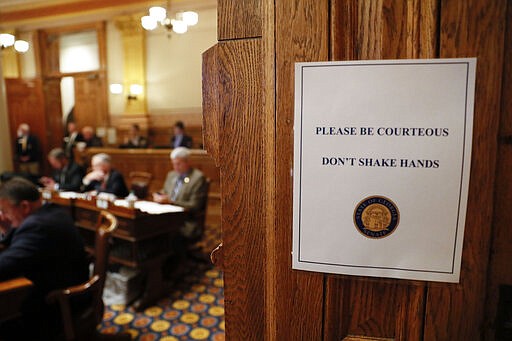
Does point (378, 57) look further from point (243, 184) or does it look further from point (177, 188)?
point (177, 188)

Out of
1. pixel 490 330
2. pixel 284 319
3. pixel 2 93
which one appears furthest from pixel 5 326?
pixel 2 93

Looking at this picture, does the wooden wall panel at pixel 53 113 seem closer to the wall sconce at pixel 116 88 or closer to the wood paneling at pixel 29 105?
the wood paneling at pixel 29 105

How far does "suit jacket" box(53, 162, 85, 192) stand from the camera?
16.6 ft

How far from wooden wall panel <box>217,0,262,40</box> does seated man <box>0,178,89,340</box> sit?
1.87m

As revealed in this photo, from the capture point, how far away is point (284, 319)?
0.69 meters

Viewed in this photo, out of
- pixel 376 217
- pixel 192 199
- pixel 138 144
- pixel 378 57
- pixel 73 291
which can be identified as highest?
pixel 378 57

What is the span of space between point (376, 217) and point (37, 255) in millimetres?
1999

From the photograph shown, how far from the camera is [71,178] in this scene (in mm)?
5227

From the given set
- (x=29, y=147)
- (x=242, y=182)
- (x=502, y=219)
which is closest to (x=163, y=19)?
(x=29, y=147)

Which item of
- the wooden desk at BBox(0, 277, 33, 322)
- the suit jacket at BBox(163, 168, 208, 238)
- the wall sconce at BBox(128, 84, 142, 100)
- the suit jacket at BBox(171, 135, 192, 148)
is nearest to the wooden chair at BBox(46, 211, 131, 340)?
the wooden desk at BBox(0, 277, 33, 322)

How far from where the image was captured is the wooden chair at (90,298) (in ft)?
6.68

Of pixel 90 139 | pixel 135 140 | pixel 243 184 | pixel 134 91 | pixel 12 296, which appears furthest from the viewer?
pixel 90 139

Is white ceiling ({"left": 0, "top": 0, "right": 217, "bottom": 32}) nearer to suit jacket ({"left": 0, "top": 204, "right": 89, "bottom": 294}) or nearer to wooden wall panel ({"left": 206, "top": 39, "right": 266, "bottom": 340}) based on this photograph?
suit jacket ({"left": 0, "top": 204, "right": 89, "bottom": 294})

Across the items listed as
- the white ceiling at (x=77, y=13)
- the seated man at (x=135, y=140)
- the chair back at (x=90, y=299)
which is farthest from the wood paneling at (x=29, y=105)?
the chair back at (x=90, y=299)
